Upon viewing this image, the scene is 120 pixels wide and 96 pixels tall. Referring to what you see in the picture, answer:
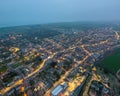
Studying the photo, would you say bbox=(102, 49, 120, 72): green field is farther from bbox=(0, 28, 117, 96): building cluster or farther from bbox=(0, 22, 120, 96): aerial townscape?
bbox=(0, 28, 117, 96): building cluster

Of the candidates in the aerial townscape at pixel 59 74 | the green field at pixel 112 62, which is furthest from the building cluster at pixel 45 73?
the green field at pixel 112 62

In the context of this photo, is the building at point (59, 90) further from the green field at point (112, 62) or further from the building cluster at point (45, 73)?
the green field at point (112, 62)

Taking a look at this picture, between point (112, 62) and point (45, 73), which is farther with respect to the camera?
point (112, 62)

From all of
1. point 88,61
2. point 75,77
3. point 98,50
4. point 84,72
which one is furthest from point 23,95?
point 98,50

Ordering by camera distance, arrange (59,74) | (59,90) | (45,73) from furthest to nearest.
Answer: (45,73) < (59,74) < (59,90)

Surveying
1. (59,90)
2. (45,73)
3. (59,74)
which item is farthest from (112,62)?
(59,90)

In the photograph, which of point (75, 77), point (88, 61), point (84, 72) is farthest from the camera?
point (88, 61)

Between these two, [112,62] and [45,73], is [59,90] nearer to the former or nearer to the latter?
[45,73]

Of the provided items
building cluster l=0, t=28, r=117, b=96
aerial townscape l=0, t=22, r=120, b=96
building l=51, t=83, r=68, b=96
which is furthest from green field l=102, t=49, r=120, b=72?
building l=51, t=83, r=68, b=96

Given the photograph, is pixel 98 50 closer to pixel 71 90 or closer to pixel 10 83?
pixel 71 90
